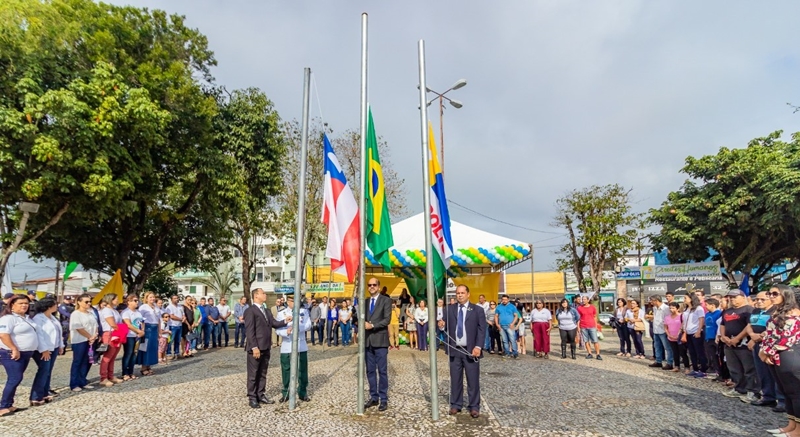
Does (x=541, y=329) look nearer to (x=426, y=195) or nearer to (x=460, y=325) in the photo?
(x=460, y=325)

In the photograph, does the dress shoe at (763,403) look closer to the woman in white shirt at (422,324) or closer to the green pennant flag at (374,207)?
the green pennant flag at (374,207)

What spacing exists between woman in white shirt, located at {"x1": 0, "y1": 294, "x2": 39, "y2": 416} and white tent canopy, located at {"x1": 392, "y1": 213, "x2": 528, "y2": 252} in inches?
452

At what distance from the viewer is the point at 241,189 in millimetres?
19000

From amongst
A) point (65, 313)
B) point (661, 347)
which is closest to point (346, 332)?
point (65, 313)

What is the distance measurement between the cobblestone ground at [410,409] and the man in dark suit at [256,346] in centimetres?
30

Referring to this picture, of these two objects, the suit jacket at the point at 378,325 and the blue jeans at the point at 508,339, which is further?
the blue jeans at the point at 508,339

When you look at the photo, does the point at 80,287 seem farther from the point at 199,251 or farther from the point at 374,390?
the point at 374,390

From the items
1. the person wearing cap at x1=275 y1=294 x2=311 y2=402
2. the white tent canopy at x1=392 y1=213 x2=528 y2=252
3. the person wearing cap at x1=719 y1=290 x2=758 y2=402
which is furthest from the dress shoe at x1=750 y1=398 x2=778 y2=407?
the white tent canopy at x1=392 y1=213 x2=528 y2=252

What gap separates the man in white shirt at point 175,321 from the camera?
13.2 meters

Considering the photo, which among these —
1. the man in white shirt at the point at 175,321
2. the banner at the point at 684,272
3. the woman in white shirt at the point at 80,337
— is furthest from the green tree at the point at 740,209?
the woman in white shirt at the point at 80,337

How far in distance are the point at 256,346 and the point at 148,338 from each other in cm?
501

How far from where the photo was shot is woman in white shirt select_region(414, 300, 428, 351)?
14430mm

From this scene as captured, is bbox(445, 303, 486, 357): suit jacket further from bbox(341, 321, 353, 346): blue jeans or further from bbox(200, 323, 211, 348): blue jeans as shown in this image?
bbox(200, 323, 211, 348): blue jeans

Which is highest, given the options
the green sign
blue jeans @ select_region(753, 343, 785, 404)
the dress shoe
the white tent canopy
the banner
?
the white tent canopy
